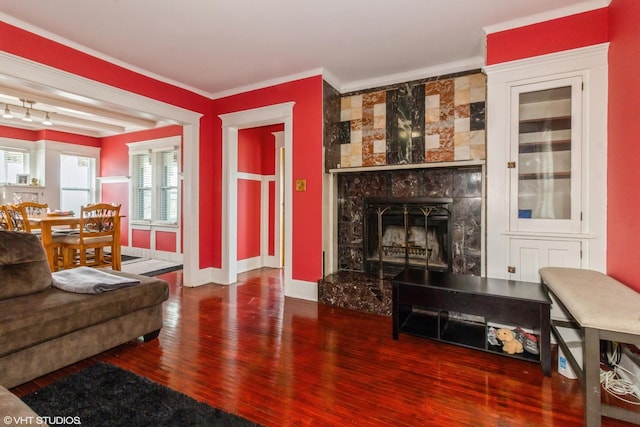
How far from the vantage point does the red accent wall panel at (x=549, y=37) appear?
2.47 metres

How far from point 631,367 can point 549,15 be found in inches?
107

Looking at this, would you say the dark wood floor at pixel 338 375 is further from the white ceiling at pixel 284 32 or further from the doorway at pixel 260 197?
the white ceiling at pixel 284 32

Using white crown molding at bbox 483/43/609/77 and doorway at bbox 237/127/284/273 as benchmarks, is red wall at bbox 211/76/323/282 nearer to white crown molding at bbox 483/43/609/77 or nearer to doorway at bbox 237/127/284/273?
doorway at bbox 237/127/284/273

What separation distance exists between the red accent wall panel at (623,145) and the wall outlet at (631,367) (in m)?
0.40

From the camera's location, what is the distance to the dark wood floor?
1723 millimetres

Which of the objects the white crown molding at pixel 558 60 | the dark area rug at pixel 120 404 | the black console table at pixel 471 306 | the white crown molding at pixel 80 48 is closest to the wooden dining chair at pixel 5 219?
the white crown molding at pixel 80 48

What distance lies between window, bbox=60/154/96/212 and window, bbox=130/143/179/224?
1.42 metres

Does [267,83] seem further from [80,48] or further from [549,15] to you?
[549,15]

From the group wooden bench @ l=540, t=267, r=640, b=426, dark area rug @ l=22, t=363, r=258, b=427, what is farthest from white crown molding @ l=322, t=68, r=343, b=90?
dark area rug @ l=22, t=363, r=258, b=427

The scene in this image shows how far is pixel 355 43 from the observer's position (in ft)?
10.1

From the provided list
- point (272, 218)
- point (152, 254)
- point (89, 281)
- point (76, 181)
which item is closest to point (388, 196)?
point (272, 218)

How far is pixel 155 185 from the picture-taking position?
20.3 ft

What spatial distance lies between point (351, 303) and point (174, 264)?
385 centimetres

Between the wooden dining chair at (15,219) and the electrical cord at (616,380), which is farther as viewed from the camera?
the wooden dining chair at (15,219)
